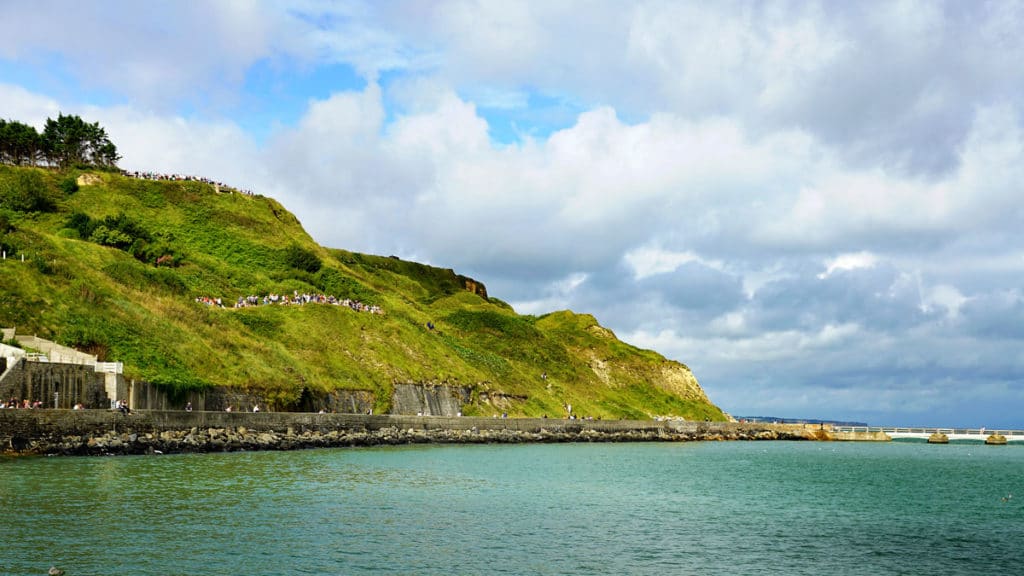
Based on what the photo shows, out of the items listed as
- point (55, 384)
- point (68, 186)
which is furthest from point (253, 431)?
point (68, 186)

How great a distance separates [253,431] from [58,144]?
9081 cm

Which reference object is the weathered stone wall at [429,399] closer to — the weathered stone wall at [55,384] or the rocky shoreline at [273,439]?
the rocky shoreline at [273,439]

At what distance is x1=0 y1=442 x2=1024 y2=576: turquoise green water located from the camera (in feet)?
81.4

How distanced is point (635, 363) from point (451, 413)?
216 feet

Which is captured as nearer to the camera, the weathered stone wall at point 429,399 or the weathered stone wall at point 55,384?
the weathered stone wall at point 55,384

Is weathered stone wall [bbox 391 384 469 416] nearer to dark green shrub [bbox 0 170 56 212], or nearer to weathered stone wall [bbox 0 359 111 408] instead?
weathered stone wall [bbox 0 359 111 408]

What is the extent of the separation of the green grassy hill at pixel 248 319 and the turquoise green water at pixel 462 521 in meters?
18.2

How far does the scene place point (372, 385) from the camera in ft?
292

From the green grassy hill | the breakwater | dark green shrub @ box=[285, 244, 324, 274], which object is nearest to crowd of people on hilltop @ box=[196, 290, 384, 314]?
the green grassy hill

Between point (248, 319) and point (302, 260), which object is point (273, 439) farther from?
point (302, 260)

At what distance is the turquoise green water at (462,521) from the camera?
81.4 feet

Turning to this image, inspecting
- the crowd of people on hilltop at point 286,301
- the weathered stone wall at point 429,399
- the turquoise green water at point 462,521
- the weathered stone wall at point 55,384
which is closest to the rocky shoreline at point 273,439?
the turquoise green water at point 462,521

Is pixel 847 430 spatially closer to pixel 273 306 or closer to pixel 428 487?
pixel 273 306

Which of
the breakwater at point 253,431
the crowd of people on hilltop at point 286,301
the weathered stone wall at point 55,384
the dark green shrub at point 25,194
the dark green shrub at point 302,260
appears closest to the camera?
the breakwater at point 253,431
